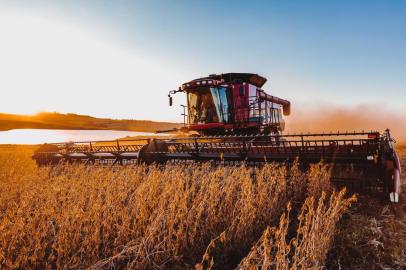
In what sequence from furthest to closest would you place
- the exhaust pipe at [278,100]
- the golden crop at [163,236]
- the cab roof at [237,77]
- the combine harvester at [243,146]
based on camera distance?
the exhaust pipe at [278,100]
the cab roof at [237,77]
the combine harvester at [243,146]
the golden crop at [163,236]

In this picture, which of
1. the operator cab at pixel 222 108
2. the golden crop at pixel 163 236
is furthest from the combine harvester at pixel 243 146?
the golden crop at pixel 163 236

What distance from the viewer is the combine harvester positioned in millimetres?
4438

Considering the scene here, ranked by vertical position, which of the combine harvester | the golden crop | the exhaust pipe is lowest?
the golden crop

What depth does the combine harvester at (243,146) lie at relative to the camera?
4.44m

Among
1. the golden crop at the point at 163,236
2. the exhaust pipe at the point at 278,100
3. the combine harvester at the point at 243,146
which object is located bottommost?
the golden crop at the point at 163,236

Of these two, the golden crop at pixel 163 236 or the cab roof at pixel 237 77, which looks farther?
the cab roof at pixel 237 77

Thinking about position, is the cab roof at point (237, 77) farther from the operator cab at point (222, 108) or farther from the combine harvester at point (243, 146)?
the operator cab at point (222, 108)

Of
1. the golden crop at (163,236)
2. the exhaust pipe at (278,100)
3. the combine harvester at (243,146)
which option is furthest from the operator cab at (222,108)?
the golden crop at (163,236)

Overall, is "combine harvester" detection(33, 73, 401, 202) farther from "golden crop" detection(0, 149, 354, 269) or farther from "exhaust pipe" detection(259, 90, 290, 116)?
"golden crop" detection(0, 149, 354, 269)

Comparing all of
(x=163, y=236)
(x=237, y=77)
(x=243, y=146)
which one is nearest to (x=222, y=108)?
(x=237, y=77)

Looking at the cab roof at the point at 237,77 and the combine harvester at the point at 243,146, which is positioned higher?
the cab roof at the point at 237,77

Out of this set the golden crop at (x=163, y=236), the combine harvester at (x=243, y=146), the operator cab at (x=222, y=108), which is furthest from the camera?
the operator cab at (x=222, y=108)

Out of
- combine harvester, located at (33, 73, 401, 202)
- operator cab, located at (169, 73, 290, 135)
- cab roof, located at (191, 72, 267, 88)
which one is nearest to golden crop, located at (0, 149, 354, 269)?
combine harvester, located at (33, 73, 401, 202)

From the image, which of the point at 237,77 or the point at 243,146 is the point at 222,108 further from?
the point at 243,146
